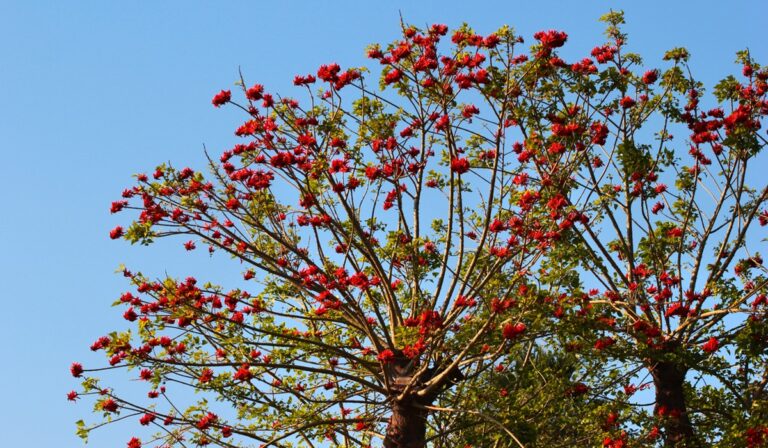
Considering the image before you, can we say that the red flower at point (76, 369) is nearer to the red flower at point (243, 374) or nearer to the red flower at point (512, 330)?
the red flower at point (243, 374)

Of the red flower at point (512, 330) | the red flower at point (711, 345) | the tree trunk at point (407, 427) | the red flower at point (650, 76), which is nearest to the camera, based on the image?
the red flower at point (512, 330)

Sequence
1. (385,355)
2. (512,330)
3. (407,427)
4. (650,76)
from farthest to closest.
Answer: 1. (650,76)
2. (407,427)
3. (385,355)
4. (512,330)

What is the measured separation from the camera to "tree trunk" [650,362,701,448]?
1275 centimetres

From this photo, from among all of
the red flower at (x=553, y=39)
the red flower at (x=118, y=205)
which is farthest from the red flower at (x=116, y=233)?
the red flower at (x=553, y=39)

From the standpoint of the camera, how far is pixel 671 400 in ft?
43.0

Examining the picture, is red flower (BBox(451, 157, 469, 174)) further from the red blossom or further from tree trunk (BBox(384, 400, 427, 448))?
the red blossom

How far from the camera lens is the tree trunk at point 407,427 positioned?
10.7 meters

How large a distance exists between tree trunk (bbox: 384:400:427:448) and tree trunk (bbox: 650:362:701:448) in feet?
13.2

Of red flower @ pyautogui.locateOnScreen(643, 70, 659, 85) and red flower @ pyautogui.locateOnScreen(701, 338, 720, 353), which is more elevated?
red flower @ pyautogui.locateOnScreen(643, 70, 659, 85)

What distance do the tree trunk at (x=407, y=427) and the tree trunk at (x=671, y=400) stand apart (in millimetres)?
4017

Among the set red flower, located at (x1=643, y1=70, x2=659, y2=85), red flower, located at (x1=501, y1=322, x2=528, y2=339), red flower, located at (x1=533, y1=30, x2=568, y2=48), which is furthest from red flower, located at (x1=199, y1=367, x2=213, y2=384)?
red flower, located at (x1=643, y1=70, x2=659, y2=85)

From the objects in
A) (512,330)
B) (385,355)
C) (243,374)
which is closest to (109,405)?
(243,374)

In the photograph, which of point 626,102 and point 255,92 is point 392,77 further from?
point 626,102

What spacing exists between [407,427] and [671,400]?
4613 mm
